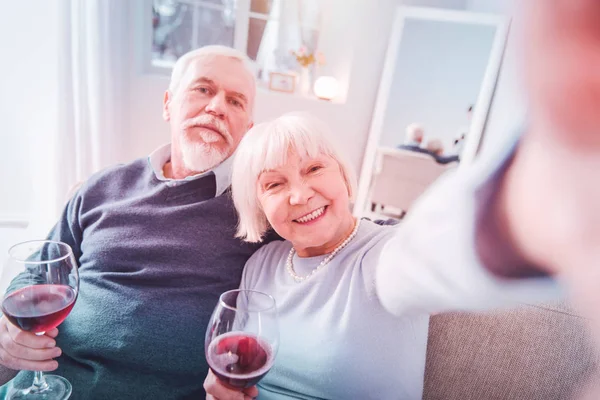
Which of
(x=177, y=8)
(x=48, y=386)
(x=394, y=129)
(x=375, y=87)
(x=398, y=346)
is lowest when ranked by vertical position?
(x=48, y=386)

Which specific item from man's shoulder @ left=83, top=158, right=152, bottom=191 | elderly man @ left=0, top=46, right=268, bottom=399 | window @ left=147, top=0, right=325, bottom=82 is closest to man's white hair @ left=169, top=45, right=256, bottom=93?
elderly man @ left=0, top=46, right=268, bottom=399

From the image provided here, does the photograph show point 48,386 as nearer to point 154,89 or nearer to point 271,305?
point 271,305

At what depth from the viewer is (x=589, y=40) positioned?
→ 209 mm

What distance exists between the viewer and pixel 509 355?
2.85 feet

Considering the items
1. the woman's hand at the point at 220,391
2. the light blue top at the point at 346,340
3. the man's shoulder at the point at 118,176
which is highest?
the man's shoulder at the point at 118,176

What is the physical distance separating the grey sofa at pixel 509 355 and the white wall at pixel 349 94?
1.86m

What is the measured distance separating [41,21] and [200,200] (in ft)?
5.39

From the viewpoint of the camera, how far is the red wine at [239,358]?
2.03ft

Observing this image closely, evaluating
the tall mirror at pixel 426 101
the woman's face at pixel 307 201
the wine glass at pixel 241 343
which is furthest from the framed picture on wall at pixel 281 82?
the wine glass at pixel 241 343

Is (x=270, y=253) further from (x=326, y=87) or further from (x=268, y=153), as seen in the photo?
(x=326, y=87)

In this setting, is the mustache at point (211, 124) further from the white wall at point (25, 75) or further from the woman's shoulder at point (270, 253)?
the white wall at point (25, 75)

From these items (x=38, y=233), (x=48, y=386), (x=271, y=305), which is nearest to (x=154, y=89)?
(x=38, y=233)

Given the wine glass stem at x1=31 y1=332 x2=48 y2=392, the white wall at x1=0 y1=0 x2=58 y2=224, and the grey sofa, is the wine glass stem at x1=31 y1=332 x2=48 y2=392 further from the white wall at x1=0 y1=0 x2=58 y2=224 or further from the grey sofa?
the white wall at x1=0 y1=0 x2=58 y2=224

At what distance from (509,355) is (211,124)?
1.11 m
